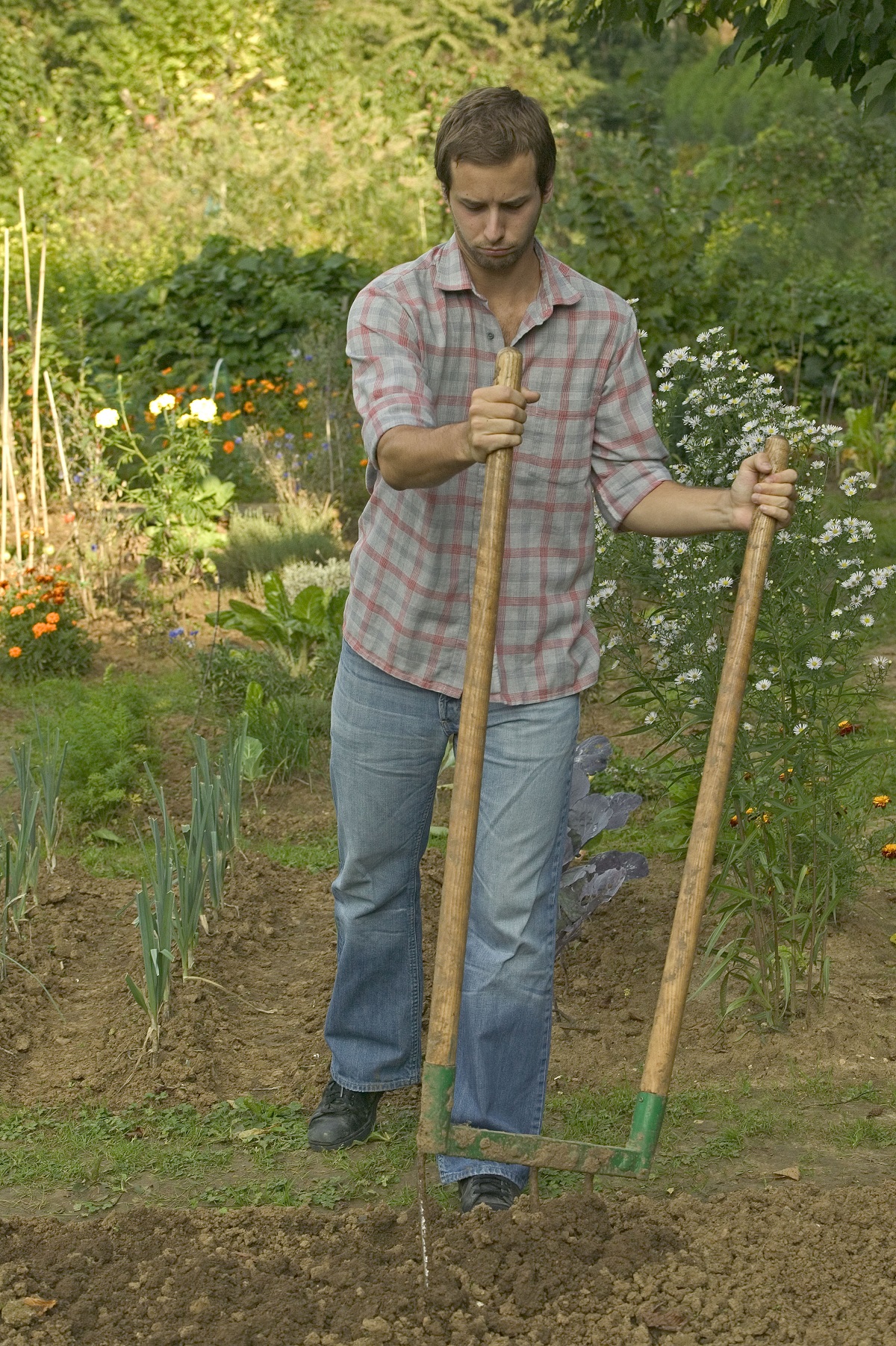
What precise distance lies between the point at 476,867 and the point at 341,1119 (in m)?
0.69

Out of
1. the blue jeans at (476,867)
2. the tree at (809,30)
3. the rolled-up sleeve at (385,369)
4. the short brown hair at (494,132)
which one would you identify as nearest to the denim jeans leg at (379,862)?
the blue jeans at (476,867)

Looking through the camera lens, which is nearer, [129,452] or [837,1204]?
[837,1204]

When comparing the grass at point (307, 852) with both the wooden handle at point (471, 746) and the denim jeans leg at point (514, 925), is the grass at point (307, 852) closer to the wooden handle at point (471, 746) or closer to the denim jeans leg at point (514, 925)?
the denim jeans leg at point (514, 925)

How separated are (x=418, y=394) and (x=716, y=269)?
694 cm

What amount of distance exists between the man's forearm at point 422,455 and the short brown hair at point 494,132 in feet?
1.43

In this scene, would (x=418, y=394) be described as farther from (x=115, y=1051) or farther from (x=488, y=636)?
(x=115, y=1051)

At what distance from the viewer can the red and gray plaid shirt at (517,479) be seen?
2566 millimetres

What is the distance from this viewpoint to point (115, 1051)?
3346 millimetres

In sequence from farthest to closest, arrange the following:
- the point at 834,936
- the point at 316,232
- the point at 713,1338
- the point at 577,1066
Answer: the point at 316,232 < the point at 834,936 < the point at 577,1066 < the point at 713,1338

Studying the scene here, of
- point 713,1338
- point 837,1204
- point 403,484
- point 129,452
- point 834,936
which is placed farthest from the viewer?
point 129,452

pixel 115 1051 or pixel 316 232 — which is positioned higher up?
pixel 316 232

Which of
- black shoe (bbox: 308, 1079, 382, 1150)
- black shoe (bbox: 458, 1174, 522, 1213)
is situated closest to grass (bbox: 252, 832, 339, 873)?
black shoe (bbox: 308, 1079, 382, 1150)

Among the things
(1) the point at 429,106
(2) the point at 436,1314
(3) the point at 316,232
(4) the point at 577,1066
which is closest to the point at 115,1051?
(4) the point at 577,1066

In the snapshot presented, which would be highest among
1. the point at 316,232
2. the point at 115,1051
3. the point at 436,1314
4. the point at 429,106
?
the point at 429,106
